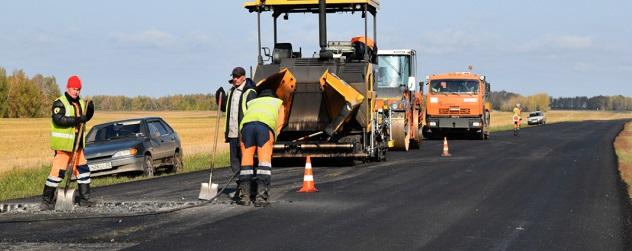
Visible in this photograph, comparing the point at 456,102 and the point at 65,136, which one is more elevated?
the point at 456,102

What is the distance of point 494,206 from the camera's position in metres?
11.6

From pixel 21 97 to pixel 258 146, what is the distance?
105 m

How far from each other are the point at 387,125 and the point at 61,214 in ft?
43.6

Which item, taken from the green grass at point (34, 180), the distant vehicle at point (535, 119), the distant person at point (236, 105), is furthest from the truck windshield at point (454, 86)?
the distant vehicle at point (535, 119)

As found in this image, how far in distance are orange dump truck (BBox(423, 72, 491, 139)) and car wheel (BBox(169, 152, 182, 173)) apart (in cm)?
1894

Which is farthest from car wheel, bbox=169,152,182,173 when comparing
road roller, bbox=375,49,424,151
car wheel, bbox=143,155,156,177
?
road roller, bbox=375,49,424,151

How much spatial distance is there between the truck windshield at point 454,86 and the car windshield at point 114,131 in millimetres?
20120

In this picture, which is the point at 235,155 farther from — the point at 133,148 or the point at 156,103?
the point at 156,103

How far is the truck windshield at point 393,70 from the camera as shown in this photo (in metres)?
28.2

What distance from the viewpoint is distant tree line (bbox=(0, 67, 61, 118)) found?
358 ft

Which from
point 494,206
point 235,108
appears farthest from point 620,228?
point 235,108

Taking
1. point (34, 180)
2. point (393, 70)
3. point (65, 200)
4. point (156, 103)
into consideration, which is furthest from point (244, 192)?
point (156, 103)

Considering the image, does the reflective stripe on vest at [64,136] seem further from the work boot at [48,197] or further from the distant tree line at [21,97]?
the distant tree line at [21,97]

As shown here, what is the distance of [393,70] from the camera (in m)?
28.4
